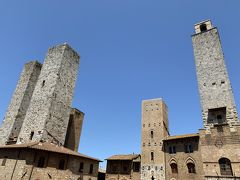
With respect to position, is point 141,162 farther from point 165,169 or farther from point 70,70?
point 70,70

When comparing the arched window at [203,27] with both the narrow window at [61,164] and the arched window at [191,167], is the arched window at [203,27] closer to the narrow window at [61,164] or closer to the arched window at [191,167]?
the arched window at [191,167]

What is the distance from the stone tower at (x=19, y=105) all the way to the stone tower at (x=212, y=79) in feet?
89.2

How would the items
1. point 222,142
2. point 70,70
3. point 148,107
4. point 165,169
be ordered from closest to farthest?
point 222,142, point 165,169, point 70,70, point 148,107

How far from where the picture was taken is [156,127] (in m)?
32.3

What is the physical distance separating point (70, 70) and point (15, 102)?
10966 mm

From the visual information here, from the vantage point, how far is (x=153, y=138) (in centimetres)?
3161

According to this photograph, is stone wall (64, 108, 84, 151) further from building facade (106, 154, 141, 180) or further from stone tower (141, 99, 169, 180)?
stone tower (141, 99, 169, 180)

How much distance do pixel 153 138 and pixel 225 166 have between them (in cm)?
1180

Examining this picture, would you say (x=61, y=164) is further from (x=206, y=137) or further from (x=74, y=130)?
(x=206, y=137)

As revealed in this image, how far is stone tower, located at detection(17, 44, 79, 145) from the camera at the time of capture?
24.4 metres

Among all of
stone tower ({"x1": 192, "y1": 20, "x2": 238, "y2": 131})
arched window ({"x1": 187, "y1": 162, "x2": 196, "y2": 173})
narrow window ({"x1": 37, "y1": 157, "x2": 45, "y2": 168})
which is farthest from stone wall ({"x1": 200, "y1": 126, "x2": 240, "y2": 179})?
narrow window ({"x1": 37, "y1": 157, "x2": 45, "y2": 168})

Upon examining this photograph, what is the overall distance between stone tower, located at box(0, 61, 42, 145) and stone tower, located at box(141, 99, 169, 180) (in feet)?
65.7

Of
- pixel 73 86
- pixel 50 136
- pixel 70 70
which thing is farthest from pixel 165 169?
pixel 70 70

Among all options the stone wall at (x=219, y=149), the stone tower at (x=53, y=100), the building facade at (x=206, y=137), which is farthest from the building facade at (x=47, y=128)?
the stone wall at (x=219, y=149)
